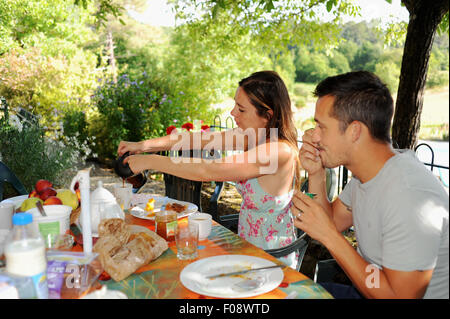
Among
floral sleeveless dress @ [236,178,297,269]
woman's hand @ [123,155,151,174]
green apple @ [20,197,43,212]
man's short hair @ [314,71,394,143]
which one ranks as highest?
man's short hair @ [314,71,394,143]

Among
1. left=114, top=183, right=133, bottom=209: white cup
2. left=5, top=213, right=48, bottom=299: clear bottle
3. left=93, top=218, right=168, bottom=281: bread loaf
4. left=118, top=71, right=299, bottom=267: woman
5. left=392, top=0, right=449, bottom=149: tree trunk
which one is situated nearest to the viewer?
left=5, top=213, right=48, bottom=299: clear bottle

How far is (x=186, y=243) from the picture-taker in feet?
5.33

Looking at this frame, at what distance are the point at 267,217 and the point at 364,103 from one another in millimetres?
1052

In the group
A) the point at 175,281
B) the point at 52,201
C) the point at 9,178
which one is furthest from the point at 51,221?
the point at 9,178

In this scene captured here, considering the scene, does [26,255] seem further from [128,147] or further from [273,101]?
[273,101]

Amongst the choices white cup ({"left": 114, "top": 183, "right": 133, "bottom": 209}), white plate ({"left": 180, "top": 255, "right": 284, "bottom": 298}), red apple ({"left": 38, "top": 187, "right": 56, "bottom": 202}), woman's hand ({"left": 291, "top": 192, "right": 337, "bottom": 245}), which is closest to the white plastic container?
red apple ({"left": 38, "top": 187, "right": 56, "bottom": 202})

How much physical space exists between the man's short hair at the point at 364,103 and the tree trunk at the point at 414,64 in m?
2.44

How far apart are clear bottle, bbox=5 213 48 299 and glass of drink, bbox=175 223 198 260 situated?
22.4 inches

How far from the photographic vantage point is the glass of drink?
1.62m

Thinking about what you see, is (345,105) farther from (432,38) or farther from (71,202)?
(432,38)

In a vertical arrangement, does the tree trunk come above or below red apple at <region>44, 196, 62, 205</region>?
above

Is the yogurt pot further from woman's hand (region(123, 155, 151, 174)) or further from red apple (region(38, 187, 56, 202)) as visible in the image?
woman's hand (region(123, 155, 151, 174))

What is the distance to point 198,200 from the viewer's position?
10.1 ft

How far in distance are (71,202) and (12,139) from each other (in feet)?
11.7
